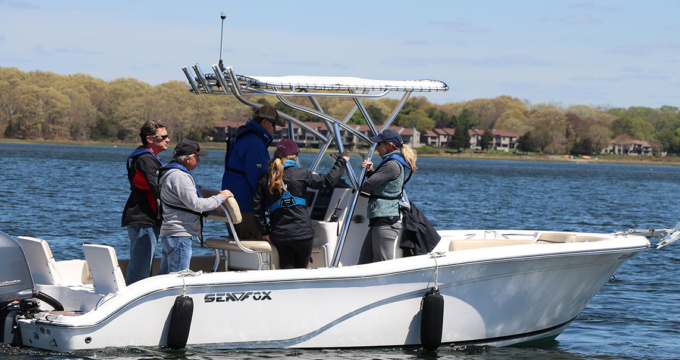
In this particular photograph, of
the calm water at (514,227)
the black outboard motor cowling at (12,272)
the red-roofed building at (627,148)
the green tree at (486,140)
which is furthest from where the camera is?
the red-roofed building at (627,148)

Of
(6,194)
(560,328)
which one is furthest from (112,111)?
(560,328)

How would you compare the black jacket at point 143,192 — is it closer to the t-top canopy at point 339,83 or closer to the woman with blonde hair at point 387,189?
the t-top canopy at point 339,83

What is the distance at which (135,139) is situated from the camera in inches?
5468

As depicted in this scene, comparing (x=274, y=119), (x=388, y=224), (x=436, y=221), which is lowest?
(x=436, y=221)

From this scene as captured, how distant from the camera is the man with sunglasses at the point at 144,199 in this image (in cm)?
701

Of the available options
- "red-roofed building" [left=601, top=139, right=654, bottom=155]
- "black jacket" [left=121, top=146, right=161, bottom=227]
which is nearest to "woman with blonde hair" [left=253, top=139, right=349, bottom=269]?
"black jacket" [left=121, top=146, right=161, bottom=227]

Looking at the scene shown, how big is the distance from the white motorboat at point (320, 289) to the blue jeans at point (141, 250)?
284 millimetres

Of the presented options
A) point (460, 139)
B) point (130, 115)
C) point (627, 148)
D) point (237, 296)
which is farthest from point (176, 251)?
point (627, 148)

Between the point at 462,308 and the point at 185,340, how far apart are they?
243 cm

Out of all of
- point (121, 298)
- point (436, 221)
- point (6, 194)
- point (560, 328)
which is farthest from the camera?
point (6, 194)

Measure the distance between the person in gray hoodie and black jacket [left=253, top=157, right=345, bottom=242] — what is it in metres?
0.33

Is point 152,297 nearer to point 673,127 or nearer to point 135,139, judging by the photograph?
point 135,139

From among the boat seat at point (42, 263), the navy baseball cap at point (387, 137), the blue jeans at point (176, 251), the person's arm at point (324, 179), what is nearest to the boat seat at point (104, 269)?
the blue jeans at point (176, 251)

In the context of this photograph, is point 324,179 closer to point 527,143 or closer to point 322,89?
point 322,89
